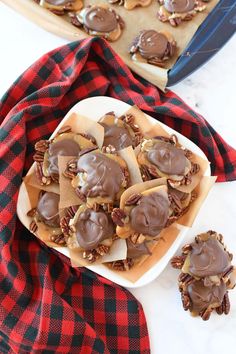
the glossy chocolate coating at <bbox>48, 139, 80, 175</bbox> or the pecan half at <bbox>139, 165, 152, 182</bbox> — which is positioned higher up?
the pecan half at <bbox>139, 165, 152, 182</bbox>

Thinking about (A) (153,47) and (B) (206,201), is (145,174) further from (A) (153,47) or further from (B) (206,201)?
(A) (153,47)

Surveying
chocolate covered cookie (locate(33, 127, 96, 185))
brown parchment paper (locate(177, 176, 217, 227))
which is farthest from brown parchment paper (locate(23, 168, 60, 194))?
brown parchment paper (locate(177, 176, 217, 227))

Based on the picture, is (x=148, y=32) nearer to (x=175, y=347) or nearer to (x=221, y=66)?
(x=221, y=66)

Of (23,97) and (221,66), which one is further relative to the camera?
(221,66)

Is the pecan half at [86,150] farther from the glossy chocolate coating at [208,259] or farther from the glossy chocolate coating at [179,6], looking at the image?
the glossy chocolate coating at [179,6]

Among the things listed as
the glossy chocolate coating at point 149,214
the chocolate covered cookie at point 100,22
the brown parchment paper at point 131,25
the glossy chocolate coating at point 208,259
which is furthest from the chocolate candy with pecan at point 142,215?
the chocolate covered cookie at point 100,22

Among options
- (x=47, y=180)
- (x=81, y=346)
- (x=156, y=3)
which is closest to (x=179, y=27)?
(x=156, y=3)

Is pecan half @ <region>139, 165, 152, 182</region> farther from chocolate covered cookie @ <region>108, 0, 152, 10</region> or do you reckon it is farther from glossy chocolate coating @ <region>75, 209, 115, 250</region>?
chocolate covered cookie @ <region>108, 0, 152, 10</region>
